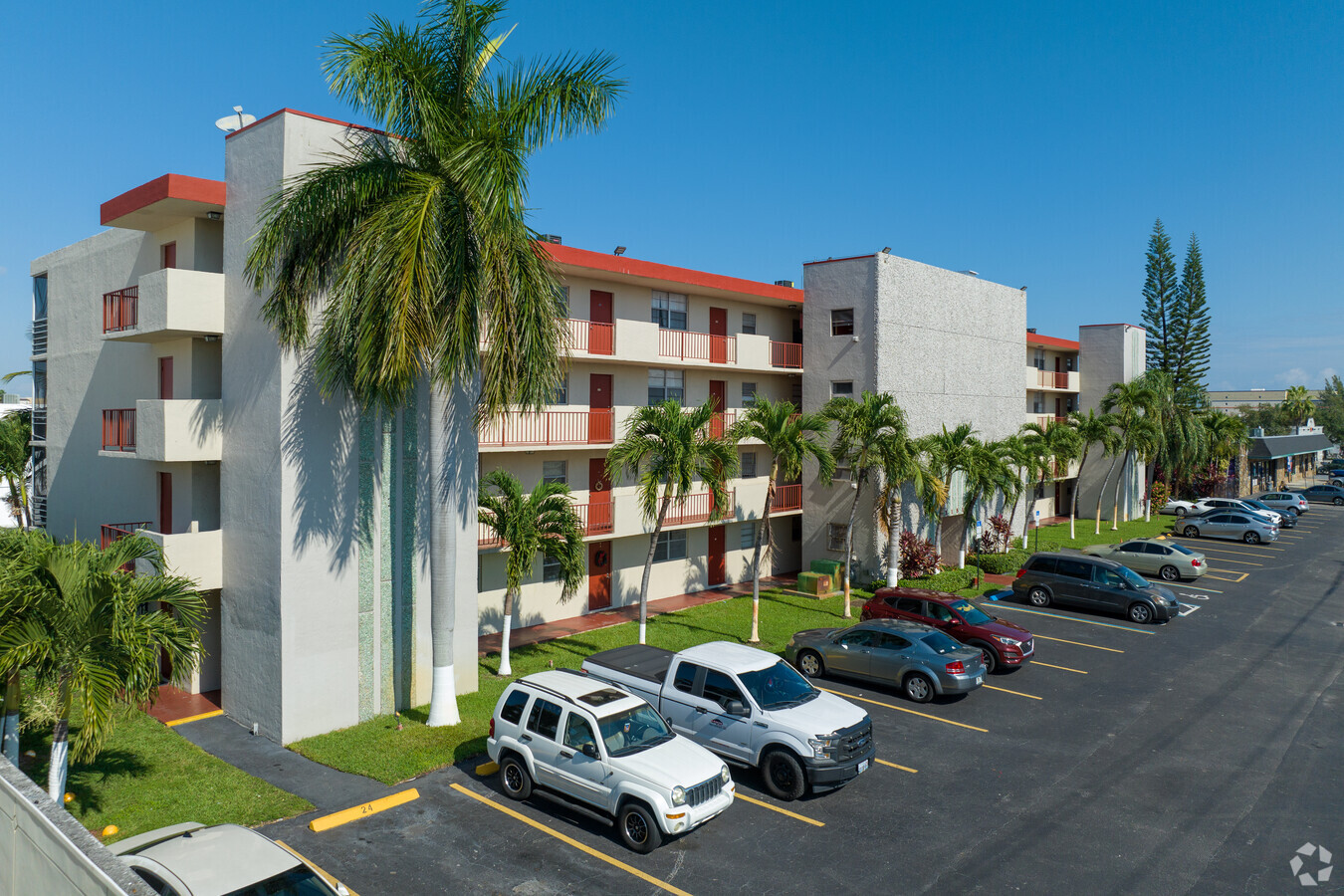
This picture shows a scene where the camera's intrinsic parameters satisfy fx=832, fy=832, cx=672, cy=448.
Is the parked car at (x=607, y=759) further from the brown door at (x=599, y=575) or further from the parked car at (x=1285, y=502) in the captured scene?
the parked car at (x=1285, y=502)

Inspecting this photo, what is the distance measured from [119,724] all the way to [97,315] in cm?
1296

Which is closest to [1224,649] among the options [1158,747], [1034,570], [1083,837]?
[1034,570]

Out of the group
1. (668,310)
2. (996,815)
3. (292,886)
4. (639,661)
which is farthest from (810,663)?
(292,886)

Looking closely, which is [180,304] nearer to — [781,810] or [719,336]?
[781,810]

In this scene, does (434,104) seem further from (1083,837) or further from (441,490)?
(1083,837)

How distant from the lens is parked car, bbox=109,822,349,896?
7.75 metres

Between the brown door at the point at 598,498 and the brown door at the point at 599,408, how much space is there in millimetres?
1524

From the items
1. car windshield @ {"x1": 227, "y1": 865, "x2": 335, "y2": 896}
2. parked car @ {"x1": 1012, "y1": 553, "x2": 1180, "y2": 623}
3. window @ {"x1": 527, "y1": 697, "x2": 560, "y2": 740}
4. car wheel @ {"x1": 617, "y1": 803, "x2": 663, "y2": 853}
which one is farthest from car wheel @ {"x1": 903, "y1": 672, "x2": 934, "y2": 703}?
car windshield @ {"x1": 227, "y1": 865, "x2": 335, "y2": 896}

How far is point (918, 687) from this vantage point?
59.3 ft

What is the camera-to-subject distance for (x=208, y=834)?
8648 millimetres

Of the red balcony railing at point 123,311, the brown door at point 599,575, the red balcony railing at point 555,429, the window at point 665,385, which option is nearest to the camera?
the red balcony railing at point 123,311

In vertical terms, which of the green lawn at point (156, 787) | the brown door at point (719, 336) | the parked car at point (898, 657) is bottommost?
the green lawn at point (156, 787)

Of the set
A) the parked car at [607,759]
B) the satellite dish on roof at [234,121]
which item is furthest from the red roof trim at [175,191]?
A: the parked car at [607,759]

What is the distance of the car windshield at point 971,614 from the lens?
68.0ft
